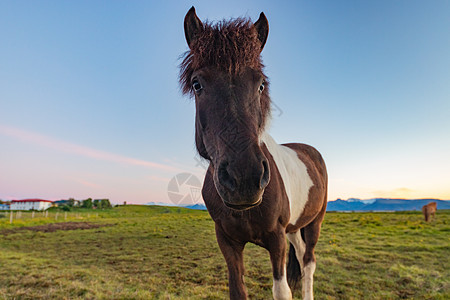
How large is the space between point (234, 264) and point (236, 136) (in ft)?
4.56

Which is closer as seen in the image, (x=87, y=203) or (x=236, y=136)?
(x=236, y=136)

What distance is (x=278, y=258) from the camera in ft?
6.66

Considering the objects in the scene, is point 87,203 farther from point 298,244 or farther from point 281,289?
point 281,289

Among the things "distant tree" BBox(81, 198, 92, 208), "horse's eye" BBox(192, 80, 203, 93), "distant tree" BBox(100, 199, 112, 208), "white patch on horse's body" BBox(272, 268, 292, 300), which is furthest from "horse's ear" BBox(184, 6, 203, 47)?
"distant tree" BBox(81, 198, 92, 208)

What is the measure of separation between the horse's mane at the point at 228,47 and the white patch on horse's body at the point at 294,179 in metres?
1.05

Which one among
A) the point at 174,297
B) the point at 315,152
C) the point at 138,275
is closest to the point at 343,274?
the point at 315,152

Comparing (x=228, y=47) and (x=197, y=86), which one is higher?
(x=228, y=47)

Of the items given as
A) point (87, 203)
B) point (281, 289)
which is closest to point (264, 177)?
point (281, 289)

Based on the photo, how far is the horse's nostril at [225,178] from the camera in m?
1.29

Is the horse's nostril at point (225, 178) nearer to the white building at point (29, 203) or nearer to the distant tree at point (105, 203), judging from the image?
the distant tree at point (105, 203)

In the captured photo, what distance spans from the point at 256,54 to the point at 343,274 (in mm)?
5166

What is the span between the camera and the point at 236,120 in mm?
1506

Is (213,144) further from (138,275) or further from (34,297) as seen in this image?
(138,275)

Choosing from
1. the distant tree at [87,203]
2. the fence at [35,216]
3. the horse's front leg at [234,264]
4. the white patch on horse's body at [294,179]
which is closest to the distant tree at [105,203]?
the distant tree at [87,203]
